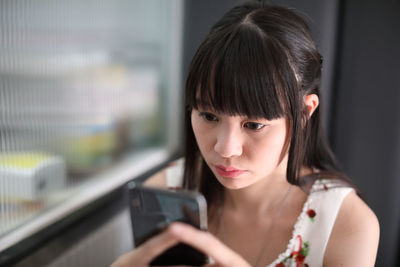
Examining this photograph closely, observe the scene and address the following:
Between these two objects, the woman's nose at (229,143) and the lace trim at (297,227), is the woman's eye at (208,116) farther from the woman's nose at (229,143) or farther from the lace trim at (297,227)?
the lace trim at (297,227)

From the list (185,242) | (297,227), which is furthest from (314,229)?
(185,242)

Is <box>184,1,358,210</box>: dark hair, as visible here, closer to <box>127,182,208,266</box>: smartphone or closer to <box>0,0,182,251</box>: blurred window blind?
<box>127,182,208,266</box>: smartphone

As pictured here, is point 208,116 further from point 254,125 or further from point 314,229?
point 314,229

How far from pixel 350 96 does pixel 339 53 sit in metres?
0.11

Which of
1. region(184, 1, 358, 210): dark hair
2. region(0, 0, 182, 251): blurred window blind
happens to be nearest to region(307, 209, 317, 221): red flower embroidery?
region(184, 1, 358, 210): dark hair

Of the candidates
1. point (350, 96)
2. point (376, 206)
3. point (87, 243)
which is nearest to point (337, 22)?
point (350, 96)

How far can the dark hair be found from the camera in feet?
1.98

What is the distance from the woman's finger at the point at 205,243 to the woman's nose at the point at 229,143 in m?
0.14

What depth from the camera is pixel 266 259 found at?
31.3 inches

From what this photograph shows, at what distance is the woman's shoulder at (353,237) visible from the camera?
27.3 inches

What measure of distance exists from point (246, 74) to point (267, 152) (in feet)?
0.47

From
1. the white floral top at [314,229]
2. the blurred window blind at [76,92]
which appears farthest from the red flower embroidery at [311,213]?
the blurred window blind at [76,92]

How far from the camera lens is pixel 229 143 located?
62cm

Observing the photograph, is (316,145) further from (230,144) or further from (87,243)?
(87,243)
